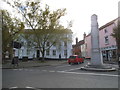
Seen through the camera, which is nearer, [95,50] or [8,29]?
[95,50]

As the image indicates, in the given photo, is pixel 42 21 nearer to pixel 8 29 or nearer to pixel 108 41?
pixel 8 29

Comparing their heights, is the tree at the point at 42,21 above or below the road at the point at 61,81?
above

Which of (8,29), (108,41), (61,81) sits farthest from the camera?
(108,41)

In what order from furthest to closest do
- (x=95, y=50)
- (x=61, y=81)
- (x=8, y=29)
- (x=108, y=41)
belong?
(x=108, y=41) → (x=8, y=29) → (x=95, y=50) → (x=61, y=81)

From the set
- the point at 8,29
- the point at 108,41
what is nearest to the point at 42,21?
the point at 8,29

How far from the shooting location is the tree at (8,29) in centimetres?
2398

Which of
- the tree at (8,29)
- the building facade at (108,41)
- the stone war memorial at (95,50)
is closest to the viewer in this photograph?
the stone war memorial at (95,50)

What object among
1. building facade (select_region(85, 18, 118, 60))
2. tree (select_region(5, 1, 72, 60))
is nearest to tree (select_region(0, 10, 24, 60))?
tree (select_region(5, 1, 72, 60))

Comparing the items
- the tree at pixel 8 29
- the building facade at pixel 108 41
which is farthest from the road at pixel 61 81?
the building facade at pixel 108 41

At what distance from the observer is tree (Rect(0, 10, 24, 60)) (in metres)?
24.0

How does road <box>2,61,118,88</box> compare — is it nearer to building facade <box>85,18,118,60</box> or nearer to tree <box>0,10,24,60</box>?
tree <box>0,10,24,60</box>

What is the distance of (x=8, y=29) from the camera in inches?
973

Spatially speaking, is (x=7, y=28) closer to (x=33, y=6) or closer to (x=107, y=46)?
(x=33, y=6)

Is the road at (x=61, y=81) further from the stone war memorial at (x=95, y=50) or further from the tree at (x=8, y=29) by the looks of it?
the tree at (x=8, y=29)
